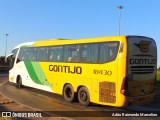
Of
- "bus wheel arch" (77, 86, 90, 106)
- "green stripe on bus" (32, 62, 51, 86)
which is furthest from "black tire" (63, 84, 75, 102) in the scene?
"green stripe on bus" (32, 62, 51, 86)

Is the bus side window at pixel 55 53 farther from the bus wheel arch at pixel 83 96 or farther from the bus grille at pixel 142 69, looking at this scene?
the bus grille at pixel 142 69

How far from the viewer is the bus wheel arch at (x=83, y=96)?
54.2ft

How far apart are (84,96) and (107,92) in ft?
7.10

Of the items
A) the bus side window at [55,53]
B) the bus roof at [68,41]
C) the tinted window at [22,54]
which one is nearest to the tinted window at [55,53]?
the bus side window at [55,53]

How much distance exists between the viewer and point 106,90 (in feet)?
49.3

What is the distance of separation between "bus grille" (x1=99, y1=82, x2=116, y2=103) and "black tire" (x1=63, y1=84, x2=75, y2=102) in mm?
2696

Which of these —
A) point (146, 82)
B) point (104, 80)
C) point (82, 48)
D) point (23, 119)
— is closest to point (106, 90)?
point (104, 80)

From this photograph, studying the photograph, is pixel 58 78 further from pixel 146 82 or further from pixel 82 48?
pixel 146 82

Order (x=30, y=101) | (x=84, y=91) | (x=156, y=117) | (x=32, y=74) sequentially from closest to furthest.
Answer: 1. (x=156, y=117)
2. (x=84, y=91)
3. (x=30, y=101)
4. (x=32, y=74)

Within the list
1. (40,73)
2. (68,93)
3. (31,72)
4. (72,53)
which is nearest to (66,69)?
(72,53)

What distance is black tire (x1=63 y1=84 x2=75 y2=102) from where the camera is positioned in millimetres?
17734

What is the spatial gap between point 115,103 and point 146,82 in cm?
175

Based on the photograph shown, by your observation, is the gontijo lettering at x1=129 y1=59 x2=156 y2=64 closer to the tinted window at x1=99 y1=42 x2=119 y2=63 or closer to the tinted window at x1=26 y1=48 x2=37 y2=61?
the tinted window at x1=99 y1=42 x2=119 y2=63

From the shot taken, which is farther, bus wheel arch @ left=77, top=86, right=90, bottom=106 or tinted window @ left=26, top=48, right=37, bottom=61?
tinted window @ left=26, top=48, right=37, bottom=61
